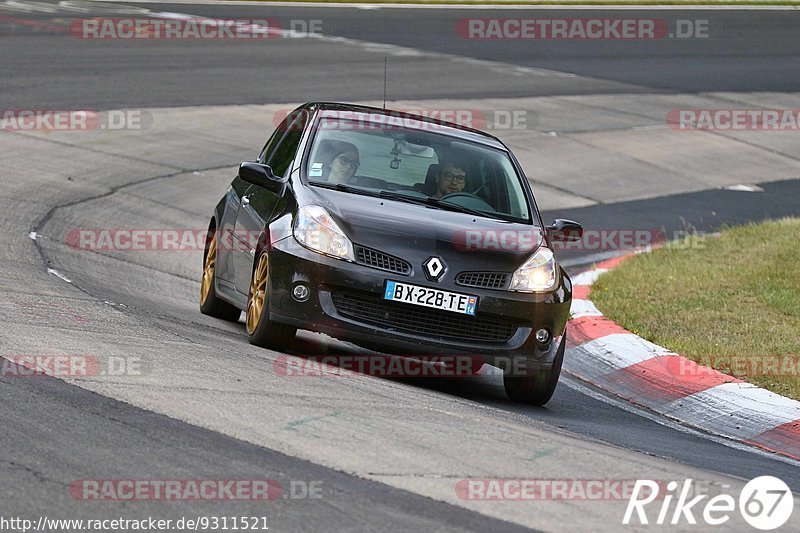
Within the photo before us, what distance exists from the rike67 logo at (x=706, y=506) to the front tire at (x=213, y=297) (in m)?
4.77

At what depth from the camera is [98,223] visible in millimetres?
13203

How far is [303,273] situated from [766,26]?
27.7m

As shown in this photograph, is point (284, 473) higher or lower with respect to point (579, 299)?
higher

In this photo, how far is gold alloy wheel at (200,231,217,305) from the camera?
10.1m

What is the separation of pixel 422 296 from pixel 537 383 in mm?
1012

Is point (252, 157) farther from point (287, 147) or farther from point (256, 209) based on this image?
point (256, 209)

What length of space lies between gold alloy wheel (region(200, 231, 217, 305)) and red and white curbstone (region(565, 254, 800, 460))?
2602mm

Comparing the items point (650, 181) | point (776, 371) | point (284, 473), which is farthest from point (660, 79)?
point (284, 473)

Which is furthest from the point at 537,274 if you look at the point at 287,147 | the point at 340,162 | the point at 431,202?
the point at 287,147

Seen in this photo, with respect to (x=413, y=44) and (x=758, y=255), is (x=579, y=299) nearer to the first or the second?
(x=758, y=255)
